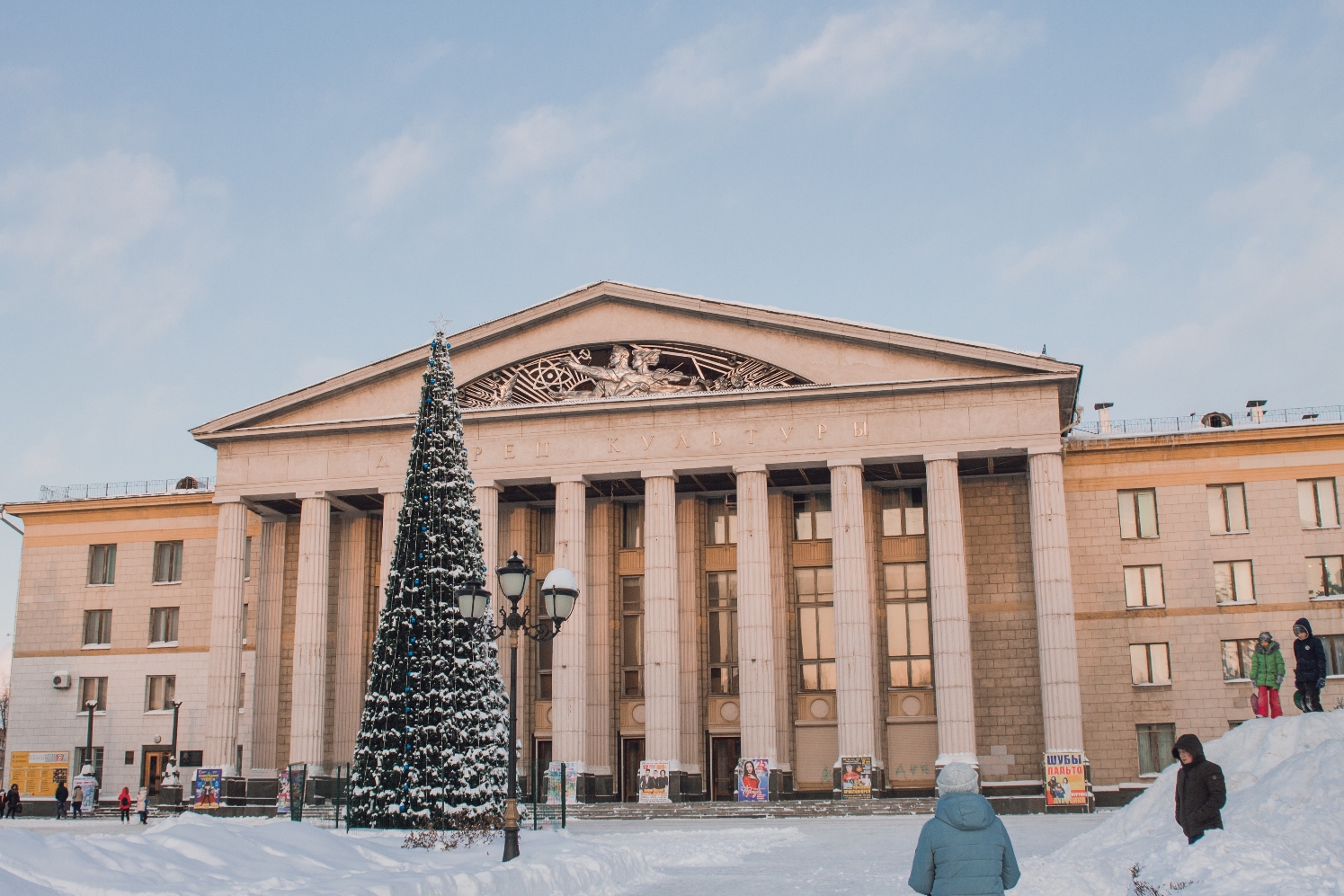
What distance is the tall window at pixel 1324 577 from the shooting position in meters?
43.2

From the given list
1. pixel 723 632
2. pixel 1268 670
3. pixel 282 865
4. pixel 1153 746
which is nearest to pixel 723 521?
pixel 723 632

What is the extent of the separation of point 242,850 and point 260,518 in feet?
120

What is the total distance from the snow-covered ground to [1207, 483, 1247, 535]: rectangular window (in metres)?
25.0

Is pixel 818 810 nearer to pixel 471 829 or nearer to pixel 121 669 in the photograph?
pixel 471 829

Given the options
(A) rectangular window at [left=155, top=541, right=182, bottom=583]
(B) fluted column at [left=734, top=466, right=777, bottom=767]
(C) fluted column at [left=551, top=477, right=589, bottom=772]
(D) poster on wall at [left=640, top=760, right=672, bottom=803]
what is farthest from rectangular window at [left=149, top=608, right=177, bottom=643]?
(B) fluted column at [left=734, top=466, right=777, bottom=767]

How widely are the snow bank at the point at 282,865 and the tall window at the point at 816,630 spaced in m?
23.8

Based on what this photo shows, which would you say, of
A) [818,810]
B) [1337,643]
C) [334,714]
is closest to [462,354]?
[334,714]

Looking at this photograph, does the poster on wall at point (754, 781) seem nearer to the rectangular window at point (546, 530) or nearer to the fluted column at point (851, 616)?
the fluted column at point (851, 616)

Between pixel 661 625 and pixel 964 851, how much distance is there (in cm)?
3437

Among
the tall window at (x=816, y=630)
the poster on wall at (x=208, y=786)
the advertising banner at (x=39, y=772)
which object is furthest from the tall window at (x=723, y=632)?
the advertising banner at (x=39, y=772)

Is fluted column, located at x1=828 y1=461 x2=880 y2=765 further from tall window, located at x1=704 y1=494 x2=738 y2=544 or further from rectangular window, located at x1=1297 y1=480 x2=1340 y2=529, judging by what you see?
rectangular window, located at x1=1297 y1=480 x2=1340 y2=529

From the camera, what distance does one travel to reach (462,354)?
151 feet

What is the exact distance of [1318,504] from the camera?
4412 centimetres

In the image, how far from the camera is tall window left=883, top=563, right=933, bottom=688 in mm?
44250
